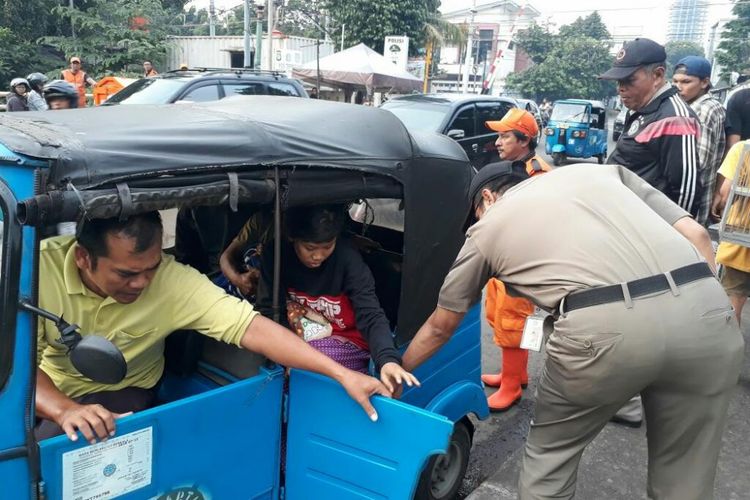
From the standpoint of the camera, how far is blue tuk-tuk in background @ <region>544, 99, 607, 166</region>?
56.3 feet

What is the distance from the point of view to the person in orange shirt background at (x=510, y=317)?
3740 millimetres

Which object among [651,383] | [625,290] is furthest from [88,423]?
[651,383]

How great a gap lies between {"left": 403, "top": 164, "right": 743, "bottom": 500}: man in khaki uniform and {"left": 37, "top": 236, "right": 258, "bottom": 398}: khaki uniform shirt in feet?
2.63

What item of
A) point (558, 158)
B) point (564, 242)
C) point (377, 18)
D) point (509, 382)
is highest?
point (377, 18)

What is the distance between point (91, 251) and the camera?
1.88 meters

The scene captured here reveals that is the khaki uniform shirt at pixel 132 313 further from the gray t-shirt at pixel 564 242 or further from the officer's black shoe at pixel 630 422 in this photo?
the officer's black shoe at pixel 630 422

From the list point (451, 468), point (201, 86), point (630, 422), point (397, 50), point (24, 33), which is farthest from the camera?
point (24, 33)

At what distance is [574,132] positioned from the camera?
17.1 meters

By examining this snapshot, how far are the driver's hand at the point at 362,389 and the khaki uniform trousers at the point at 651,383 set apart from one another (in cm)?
64

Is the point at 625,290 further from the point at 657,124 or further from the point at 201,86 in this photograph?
the point at 201,86

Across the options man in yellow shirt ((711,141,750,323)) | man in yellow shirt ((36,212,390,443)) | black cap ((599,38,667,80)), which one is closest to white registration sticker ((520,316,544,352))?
man in yellow shirt ((36,212,390,443))

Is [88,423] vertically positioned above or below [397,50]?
below

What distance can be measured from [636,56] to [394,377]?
2397 mm

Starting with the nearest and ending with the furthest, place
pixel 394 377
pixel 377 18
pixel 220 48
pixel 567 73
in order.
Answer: pixel 394 377 → pixel 377 18 → pixel 220 48 → pixel 567 73
